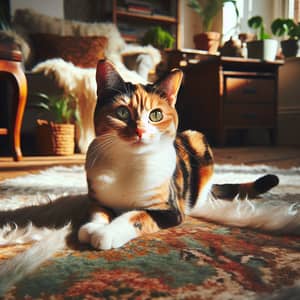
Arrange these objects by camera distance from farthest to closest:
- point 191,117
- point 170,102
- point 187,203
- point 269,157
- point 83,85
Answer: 1. point 191,117
2. point 83,85
3. point 269,157
4. point 187,203
5. point 170,102

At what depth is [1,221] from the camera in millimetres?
824

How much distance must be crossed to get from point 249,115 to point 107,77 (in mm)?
2375

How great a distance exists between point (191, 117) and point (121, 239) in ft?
8.73

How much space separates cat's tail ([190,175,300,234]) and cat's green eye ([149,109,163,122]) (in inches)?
11.1

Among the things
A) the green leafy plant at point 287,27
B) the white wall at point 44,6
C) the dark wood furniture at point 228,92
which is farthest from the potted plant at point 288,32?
the white wall at point 44,6

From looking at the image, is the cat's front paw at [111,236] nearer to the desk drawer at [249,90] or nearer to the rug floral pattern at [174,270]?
the rug floral pattern at [174,270]

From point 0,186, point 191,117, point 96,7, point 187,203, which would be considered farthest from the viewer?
point 96,7

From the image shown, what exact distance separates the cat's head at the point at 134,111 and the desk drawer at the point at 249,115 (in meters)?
A: 2.19

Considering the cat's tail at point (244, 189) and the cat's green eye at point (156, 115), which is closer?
the cat's green eye at point (156, 115)

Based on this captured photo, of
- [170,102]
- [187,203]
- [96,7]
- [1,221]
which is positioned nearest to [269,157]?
[187,203]

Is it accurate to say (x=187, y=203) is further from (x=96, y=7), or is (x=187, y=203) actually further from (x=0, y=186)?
(x=96, y=7)

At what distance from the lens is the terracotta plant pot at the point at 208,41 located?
10.5 ft

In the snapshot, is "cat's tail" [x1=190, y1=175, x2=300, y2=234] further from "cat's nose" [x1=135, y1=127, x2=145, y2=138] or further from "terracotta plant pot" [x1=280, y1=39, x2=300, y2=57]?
"terracotta plant pot" [x1=280, y1=39, x2=300, y2=57]

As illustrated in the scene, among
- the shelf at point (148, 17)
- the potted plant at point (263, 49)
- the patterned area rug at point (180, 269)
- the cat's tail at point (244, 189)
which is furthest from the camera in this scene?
the shelf at point (148, 17)
